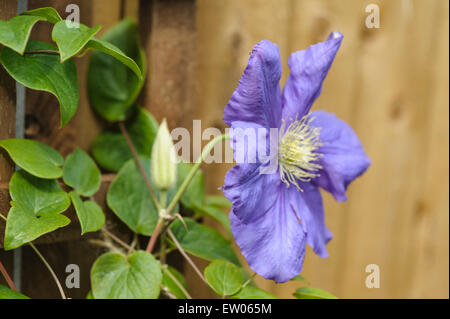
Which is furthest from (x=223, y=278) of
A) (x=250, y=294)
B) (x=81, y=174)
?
(x=81, y=174)

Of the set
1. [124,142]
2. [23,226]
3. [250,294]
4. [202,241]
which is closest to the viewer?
[23,226]

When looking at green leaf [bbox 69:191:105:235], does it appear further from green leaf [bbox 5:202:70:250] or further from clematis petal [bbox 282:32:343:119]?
clematis petal [bbox 282:32:343:119]

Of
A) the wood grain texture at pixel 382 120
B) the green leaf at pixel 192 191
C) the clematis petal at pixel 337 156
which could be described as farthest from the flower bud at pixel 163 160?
the wood grain texture at pixel 382 120

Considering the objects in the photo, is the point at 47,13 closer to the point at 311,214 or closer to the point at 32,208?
the point at 32,208

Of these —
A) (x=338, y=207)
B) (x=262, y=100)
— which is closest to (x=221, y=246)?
(x=262, y=100)

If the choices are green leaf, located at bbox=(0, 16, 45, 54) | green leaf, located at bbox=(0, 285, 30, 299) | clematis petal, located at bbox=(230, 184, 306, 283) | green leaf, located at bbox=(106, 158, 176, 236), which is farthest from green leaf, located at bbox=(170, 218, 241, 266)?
green leaf, located at bbox=(0, 16, 45, 54)

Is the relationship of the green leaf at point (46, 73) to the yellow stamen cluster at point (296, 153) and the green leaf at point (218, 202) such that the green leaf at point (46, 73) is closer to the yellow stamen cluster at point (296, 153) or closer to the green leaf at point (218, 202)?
the yellow stamen cluster at point (296, 153)
